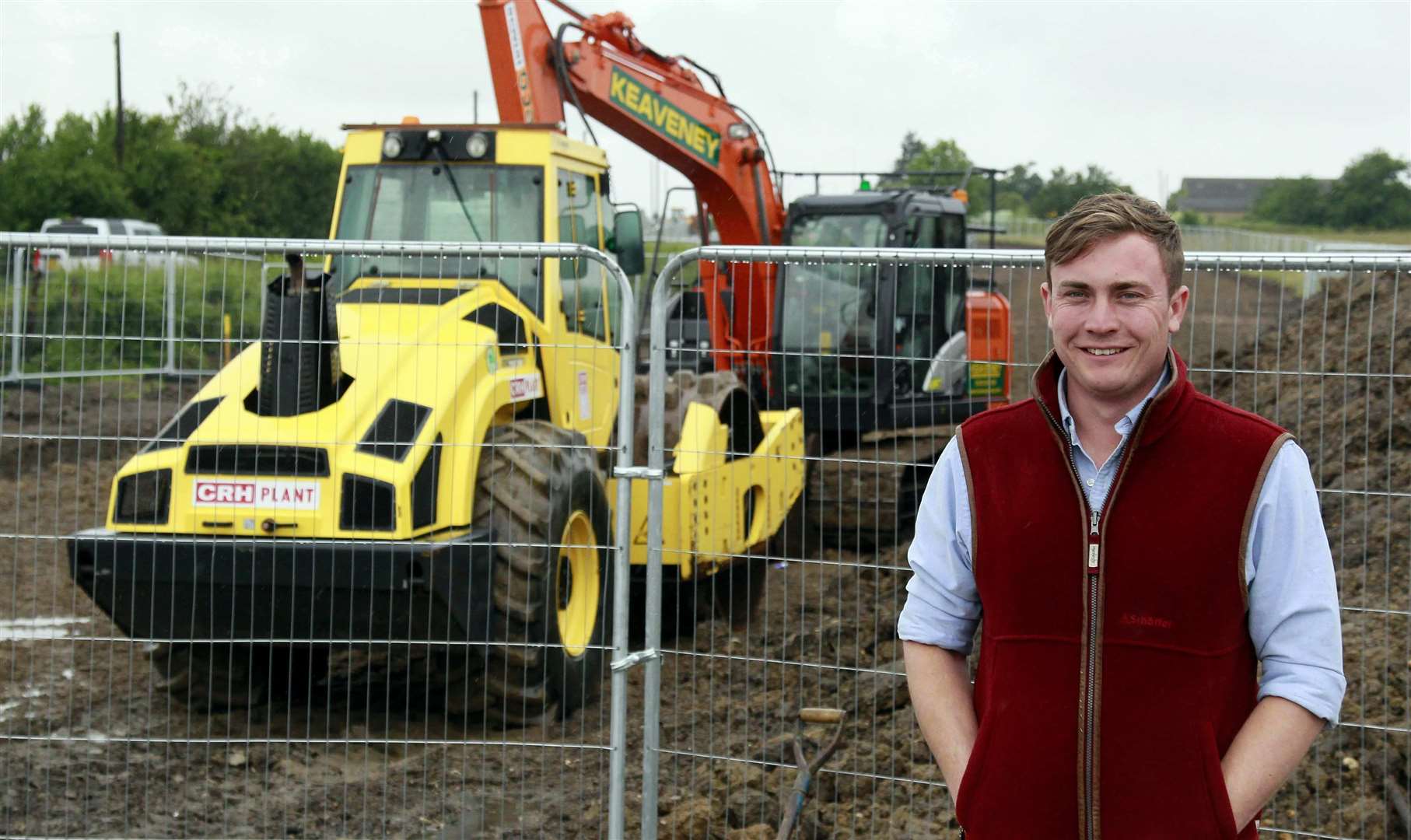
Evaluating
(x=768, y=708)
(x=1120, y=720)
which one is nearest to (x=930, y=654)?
(x=1120, y=720)

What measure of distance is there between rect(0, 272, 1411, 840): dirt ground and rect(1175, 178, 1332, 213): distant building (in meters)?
120

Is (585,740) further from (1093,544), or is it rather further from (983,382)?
(1093,544)

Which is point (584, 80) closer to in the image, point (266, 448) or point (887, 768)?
point (266, 448)

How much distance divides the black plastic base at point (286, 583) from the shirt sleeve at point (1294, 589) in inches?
144

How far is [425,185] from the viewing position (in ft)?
24.6

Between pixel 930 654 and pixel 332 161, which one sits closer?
pixel 930 654

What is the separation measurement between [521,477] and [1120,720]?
159 inches

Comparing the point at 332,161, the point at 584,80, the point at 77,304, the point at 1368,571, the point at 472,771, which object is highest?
the point at 332,161

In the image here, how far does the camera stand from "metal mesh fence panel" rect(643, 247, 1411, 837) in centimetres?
467

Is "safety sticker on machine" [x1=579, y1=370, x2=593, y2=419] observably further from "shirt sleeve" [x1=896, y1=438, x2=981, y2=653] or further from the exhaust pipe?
"shirt sleeve" [x1=896, y1=438, x2=981, y2=653]

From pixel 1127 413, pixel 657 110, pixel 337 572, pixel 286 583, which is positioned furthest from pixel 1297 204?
pixel 1127 413

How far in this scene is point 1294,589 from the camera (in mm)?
2324

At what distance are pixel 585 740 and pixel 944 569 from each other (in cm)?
451

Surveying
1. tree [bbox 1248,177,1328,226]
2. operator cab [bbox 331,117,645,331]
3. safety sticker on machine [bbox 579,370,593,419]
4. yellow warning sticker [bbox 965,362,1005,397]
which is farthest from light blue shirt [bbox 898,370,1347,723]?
tree [bbox 1248,177,1328,226]
